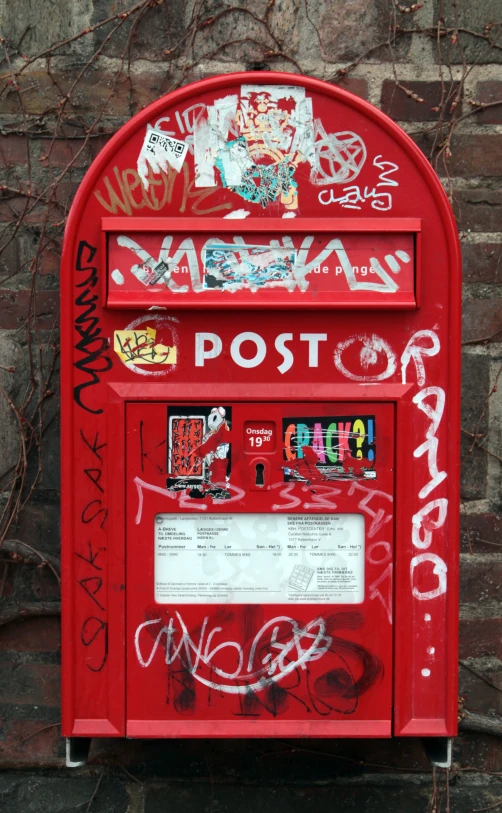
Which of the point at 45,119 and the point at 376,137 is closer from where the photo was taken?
the point at 376,137

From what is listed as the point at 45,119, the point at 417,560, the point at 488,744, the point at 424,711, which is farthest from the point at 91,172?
the point at 488,744

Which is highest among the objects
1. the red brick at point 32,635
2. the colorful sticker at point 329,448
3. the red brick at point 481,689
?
the colorful sticker at point 329,448

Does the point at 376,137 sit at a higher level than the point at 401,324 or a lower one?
higher

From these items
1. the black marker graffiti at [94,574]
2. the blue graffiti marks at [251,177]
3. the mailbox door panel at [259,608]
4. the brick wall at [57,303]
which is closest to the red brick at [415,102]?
the brick wall at [57,303]

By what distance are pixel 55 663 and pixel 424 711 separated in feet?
3.88

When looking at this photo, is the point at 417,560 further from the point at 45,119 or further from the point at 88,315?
the point at 45,119

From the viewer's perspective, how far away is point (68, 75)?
2.18 metres

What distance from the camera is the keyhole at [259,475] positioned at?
1.62 m

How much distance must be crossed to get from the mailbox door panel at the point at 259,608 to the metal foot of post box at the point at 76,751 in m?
0.23

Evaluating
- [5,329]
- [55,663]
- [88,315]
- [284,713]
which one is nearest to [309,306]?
[88,315]

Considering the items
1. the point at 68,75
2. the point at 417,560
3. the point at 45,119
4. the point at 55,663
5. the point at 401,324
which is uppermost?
the point at 68,75

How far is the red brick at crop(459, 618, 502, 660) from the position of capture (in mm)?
2234

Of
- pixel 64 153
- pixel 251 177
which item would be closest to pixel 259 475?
pixel 251 177

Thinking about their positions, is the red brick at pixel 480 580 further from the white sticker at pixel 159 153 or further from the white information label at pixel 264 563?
the white sticker at pixel 159 153
